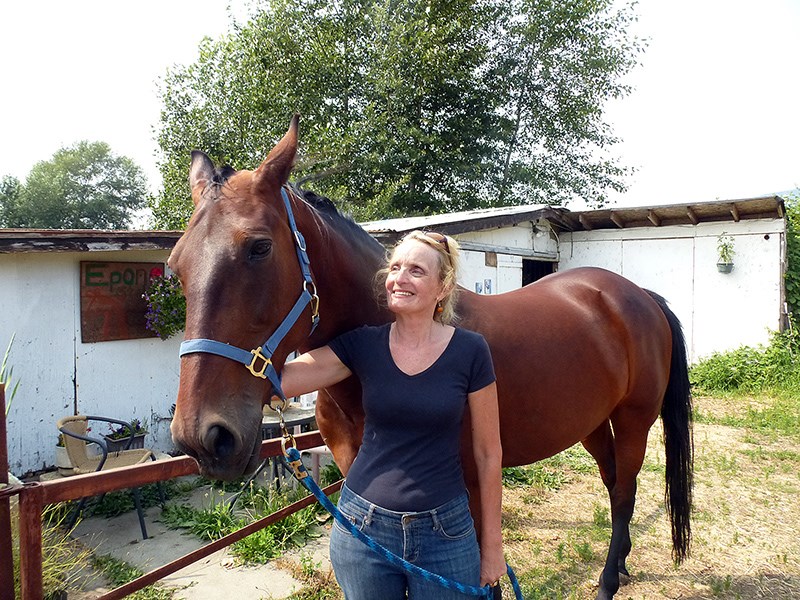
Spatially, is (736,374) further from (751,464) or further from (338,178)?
(338,178)

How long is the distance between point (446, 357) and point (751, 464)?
564cm

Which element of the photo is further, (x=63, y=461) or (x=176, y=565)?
(x=63, y=461)

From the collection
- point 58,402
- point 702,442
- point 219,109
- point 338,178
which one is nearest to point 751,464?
point 702,442

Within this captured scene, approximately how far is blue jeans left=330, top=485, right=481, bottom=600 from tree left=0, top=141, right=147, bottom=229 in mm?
40099

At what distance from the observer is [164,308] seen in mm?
5434

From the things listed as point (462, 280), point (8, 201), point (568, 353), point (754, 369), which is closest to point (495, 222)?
point (462, 280)

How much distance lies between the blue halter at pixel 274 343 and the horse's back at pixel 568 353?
774 millimetres

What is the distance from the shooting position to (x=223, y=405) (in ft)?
4.17

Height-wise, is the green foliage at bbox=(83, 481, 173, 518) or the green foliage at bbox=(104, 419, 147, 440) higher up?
the green foliage at bbox=(104, 419, 147, 440)

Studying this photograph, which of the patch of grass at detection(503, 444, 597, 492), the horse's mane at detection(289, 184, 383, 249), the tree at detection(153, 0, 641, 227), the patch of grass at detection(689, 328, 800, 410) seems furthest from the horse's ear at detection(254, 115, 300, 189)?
the tree at detection(153, 0, 641, 227)

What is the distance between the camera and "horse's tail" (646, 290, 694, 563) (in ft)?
10.6

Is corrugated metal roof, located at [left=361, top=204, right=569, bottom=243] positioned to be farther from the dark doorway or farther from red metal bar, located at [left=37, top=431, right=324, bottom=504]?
red metal bar, located at [left=37, top=431, right=324, bottom=504]

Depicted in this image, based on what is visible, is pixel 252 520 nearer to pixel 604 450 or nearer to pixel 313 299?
pixel 604 450

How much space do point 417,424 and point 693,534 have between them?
364cm
